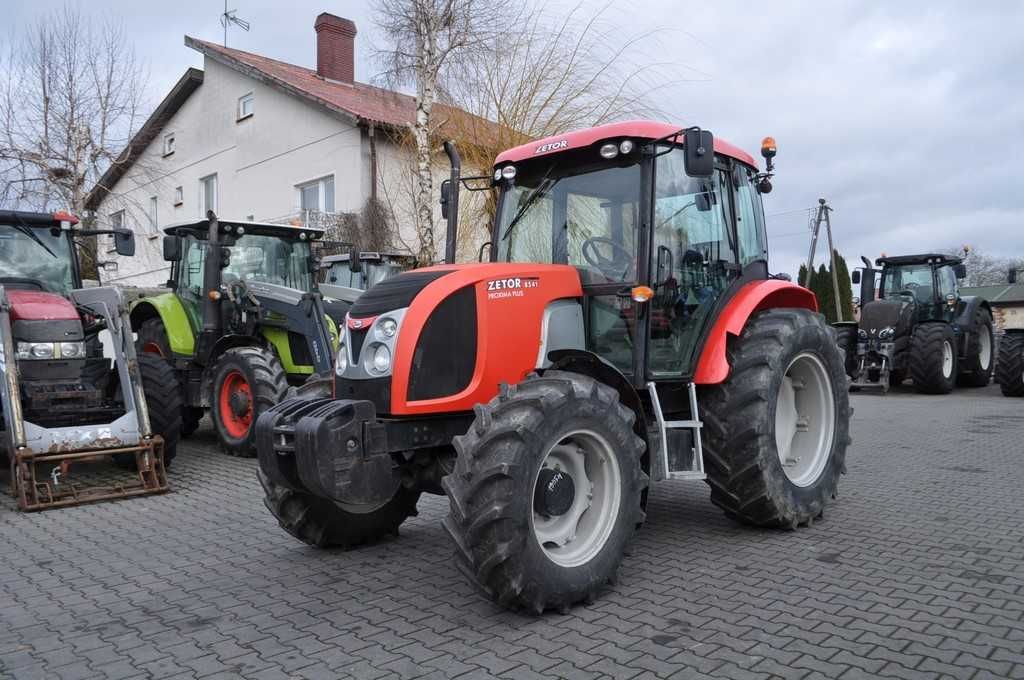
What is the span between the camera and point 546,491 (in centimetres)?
376

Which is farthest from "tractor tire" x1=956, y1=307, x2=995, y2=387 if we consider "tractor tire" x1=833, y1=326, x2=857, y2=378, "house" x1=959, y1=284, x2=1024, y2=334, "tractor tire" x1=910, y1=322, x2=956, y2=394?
"house" x1=959, y1=284, x2=1024, y2=334

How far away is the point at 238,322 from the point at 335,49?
15137mm

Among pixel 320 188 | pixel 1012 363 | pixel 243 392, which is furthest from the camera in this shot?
pixel 320 188

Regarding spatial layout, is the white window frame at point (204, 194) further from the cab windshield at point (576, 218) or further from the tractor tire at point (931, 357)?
the cab windshield at point (576, 218)

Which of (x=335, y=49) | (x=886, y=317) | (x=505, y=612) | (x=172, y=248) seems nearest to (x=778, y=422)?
(x=505, y=612)

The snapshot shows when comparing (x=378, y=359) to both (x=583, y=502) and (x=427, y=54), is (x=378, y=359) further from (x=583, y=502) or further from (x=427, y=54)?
(x=427, y=54)

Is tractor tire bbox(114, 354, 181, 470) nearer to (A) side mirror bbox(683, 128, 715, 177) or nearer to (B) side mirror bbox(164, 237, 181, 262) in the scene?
(B) side mirror bbox(164, 237, 181, 262)

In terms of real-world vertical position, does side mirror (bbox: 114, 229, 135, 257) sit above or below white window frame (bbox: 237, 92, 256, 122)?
below

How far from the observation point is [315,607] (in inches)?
155

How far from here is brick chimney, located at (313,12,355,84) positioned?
21438 millimetres

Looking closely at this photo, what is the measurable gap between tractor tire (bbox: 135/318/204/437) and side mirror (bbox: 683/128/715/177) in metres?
7.02

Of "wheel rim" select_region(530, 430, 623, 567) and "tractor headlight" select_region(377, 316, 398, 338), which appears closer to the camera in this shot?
"wheel rim" select_region(530, 430, 623, 567)

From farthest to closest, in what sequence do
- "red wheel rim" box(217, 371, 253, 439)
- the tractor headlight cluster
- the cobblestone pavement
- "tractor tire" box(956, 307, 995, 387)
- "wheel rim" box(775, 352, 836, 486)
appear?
"tractor tire" box(956, 307, 995, 387), "red wheel rim" box(217, 371, 253, 439), the tractor headlight cluster, "wheel rim" box(775, 352, 836, 486), the cobblestone pavement

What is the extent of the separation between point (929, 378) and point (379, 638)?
525 inches
